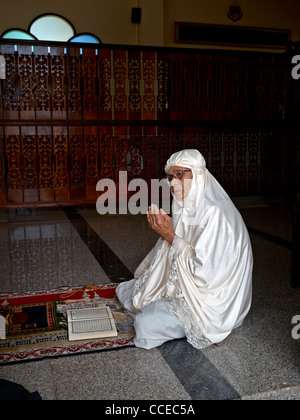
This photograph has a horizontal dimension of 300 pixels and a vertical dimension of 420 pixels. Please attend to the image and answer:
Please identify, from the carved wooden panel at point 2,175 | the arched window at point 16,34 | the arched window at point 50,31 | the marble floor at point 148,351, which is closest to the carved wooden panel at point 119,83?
the carved wooden panel at point 2,175

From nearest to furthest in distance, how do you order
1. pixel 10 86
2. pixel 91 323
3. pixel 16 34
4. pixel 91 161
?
1. pixel 91 323
2. pixel 10 86
3. pixel 91 161
4. pixel 16 34

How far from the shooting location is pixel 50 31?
337 inches

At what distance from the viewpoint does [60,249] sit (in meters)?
4.58

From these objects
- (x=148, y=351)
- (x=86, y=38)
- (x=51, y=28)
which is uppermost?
(x=51, y=28)

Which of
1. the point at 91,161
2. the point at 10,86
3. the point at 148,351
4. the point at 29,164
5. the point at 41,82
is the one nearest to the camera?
the point at 148,351

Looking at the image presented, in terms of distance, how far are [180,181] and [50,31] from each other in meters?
7.04

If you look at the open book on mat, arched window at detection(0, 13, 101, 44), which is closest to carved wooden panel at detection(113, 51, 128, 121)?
arched window at detection(0, 13, 101, 44)

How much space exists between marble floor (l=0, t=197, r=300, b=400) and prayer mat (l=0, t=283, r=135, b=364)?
99mm

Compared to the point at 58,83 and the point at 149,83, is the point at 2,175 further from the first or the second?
the point at 149,83

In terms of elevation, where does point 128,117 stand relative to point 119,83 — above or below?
below

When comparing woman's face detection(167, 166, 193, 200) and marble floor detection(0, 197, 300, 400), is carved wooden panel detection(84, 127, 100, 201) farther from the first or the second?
woman's face detection(167, 166, 193, 200)

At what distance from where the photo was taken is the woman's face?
2521 mm

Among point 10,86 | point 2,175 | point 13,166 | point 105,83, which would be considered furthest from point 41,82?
point 2,175
